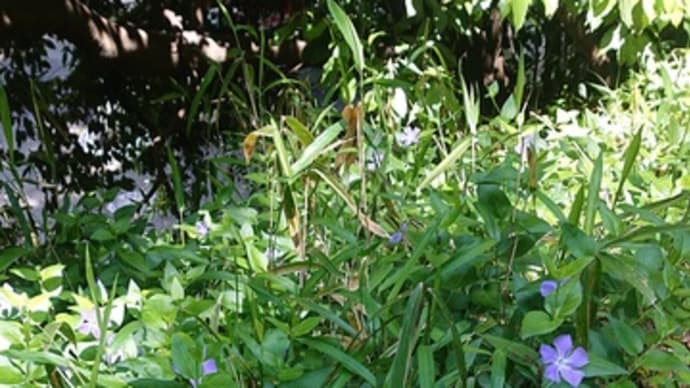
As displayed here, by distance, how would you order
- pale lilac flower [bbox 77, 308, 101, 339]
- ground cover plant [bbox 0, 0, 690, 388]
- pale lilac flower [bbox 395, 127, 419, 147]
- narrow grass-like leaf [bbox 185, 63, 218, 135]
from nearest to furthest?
ground cover plant [bbox 0, 0, 690, 388], pale lilac flower [bbox 77, 308, 101, 339], narrow grass-like leaf [bbox 185, 63, 218, 135], pale lilac flower [bbox 395, 127, 419, 147]

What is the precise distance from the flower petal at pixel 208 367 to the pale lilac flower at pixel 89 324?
0.18 metres

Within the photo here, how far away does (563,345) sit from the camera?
0.90 meters

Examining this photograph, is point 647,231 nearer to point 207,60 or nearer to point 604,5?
point 604,5

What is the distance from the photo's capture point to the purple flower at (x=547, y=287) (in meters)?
0.93

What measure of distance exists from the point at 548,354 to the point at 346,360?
0.65ft

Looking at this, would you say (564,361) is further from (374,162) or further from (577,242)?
(374,162)

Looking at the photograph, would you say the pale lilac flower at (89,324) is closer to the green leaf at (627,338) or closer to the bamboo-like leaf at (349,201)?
the bamboo-like leaf at (349,201)

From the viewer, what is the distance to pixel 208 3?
3125 mm

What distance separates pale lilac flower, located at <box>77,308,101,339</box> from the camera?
1.04m

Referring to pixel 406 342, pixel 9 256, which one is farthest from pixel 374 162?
pixel 406 342

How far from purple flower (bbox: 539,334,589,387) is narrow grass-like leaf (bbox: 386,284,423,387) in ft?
0.45

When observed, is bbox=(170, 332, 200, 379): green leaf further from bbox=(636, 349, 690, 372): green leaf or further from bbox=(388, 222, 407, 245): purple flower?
bbox=(636, 349, 690, 372): green leaf

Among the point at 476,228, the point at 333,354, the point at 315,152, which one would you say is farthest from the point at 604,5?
the point at 333,354

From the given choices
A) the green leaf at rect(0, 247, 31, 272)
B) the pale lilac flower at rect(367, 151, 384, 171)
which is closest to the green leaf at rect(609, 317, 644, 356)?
the pale lilac flower at rect(367, 151, 384, 171)
